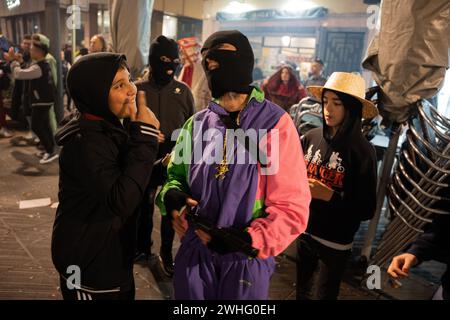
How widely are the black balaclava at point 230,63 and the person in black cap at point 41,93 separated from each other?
17.7 feet

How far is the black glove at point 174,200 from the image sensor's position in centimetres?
159

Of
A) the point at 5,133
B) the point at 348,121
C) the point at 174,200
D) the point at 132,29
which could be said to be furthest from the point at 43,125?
the point at 348,121

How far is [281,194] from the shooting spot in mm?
1479

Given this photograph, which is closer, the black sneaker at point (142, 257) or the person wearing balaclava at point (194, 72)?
the black sneaker at point (142, 257)

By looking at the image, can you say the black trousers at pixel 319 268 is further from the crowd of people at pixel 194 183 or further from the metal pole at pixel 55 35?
the metal pole at pixel 55 35

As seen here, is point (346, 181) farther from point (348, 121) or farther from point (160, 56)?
point (160, 56)

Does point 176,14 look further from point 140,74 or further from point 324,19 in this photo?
point 140,74

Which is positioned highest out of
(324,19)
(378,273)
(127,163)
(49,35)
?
(324,19)

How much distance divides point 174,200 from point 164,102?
1.83 meters

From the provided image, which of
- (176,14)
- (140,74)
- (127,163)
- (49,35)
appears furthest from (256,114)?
(176,14)

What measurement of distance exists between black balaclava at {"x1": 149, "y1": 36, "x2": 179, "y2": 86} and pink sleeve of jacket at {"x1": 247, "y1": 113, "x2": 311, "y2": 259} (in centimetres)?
202

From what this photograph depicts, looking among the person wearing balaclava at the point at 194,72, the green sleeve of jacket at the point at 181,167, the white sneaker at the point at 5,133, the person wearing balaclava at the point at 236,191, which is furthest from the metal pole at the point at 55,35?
the person wearing balaclava at the point at 236,191

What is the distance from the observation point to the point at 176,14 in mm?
19812
